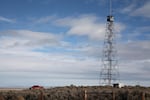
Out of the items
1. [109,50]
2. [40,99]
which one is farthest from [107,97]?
[109,50]

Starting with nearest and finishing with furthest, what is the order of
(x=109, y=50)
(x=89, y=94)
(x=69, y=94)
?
1. (x=89, y=94)
2. (x=69, y=94)
3. (x=109, y=50)

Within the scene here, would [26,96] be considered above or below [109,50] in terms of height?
below

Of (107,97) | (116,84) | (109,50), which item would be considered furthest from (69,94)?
(109,50)

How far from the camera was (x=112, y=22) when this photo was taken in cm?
5644

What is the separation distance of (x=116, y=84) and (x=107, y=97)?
18597 mm

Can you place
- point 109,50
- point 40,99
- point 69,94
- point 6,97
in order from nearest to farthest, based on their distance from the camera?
point 40,99 → point 69,94 → point 6,97 → point 109,50

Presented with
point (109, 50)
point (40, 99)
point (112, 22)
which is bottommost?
point (40, 99)

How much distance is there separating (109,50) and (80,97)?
2154cm

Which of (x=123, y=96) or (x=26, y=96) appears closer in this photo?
(x=123, y=96)

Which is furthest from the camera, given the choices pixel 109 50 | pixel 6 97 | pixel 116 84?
pixel 109 50

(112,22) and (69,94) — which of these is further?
(112,22)

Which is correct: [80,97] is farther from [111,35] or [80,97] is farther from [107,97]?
[111,35]

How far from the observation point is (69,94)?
36.7 m

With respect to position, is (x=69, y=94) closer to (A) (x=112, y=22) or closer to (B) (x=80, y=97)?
(B) (x=80, y=97)
